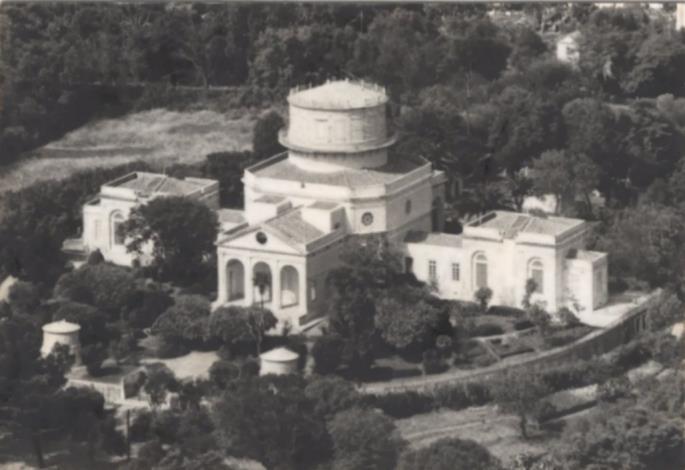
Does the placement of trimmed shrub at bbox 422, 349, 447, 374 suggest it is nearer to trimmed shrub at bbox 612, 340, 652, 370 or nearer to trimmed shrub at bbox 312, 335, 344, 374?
trimmed shrub at bbox 312, 335, 344, 374

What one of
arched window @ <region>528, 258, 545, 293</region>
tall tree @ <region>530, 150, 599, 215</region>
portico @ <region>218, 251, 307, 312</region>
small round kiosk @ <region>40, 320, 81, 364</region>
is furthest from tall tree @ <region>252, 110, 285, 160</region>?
small round kiosk @ <region>40, 320, 81, 364</region>

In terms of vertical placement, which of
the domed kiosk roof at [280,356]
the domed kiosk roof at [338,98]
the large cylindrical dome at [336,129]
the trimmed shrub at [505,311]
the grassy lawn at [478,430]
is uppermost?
the domed kiosk roof at [338,98]

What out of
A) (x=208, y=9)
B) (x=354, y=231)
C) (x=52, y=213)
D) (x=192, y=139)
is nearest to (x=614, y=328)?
(x=354, y=231)

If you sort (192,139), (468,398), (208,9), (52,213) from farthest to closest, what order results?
(208,9)
(192,139)
(52,213)
(468,398)

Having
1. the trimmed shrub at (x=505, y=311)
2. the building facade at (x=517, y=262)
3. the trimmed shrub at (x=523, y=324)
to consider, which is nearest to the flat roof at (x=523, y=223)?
the building facade at (x=517, y=262)

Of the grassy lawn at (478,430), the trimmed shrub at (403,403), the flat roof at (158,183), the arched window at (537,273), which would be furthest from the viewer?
the flat roof at (158,183)

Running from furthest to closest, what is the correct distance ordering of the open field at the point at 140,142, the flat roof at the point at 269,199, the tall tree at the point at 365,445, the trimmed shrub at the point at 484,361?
the open field at the point at 140,142 < the flat roof at the point at 269,199 < the trimmed shrub at the point at 484,361 < the tall tree at the point at 365,445

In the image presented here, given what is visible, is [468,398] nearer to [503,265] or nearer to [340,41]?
[503,265]

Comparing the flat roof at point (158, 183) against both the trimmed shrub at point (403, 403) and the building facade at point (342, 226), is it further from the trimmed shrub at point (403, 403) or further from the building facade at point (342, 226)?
the trimmed shrub at point (403, 403)

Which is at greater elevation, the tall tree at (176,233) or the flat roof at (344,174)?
the flat roof at (344,174)
